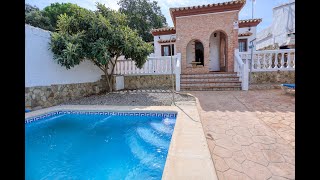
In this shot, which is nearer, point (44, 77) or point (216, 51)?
point (44, 77)

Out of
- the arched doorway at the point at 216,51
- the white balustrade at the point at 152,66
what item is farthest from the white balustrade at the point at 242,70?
the white balustrade at the point at 152,66

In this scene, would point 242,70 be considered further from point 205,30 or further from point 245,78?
point 205,30

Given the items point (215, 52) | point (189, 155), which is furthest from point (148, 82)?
point (189, 155)

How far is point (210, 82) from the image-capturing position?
1008cm

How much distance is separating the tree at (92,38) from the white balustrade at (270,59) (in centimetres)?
677

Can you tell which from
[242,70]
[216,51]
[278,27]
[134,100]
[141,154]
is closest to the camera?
[141,154]

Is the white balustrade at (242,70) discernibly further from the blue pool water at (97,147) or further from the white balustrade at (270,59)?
the blue pool water at (97,147)

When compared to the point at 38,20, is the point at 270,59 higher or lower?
lower

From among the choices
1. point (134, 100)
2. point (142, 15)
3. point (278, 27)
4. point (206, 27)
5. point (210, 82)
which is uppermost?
point (142, 15)

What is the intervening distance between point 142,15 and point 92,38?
17.8 m

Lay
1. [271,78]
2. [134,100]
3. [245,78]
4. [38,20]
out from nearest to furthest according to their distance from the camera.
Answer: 1. [134,100]
2. [245,78]
3. [271,78]
4. [38,20]

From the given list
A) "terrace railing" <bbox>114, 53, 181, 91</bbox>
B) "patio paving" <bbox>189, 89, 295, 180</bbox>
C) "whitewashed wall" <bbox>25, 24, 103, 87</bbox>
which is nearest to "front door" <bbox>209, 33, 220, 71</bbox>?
"terrace railing" <bbox>114, 53, 181, 91</bbox>
